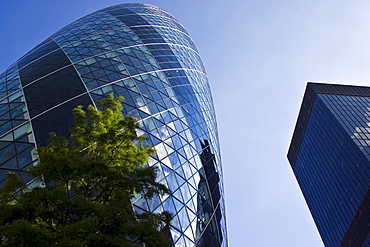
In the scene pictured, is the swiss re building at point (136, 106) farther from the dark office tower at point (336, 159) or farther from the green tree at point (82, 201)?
the dark office tower at point (336, 159)

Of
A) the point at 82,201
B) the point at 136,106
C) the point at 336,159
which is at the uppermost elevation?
the point at 336,159

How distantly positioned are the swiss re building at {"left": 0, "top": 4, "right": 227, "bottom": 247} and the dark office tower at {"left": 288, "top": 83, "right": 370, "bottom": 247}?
48.3 m

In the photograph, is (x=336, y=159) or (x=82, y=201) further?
(x=336, y=159)

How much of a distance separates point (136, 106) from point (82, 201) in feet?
49.6

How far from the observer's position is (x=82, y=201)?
7129mm

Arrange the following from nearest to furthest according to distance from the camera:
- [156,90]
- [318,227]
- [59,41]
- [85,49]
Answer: [156,90] → [85,49] → [59,41] → [318,227]

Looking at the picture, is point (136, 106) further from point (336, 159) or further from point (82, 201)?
point (336, 159)

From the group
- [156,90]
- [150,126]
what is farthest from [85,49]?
[150,126]

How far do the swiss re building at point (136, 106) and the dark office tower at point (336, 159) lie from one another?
48261 millimetres

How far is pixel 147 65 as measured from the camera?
28672mm

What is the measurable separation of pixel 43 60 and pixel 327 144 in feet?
237

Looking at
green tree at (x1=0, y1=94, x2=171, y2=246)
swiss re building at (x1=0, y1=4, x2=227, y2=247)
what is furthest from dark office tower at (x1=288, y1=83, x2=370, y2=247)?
green tree at (x1=0, y1=94, x2=171, y2=246)

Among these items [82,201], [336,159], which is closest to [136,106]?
[82,201]

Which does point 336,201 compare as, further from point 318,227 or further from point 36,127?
point 36,127
